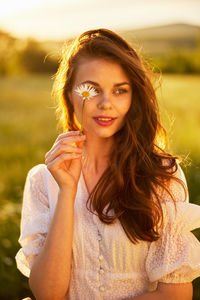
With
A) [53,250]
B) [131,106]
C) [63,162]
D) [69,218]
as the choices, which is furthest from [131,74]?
[53,250]

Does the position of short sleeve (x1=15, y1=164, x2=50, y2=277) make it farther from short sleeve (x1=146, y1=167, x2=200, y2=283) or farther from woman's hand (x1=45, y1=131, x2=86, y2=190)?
short sleeve (x1=146, y1=167, x2=200, y2=283)

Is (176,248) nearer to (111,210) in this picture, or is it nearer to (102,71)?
(111,210)

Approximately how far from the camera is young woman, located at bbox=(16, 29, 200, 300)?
2232 mm

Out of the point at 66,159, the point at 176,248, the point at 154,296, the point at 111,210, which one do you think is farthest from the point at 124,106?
the point at 154,296

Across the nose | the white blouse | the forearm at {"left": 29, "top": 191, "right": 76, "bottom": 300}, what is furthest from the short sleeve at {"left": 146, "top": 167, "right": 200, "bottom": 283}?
the nose

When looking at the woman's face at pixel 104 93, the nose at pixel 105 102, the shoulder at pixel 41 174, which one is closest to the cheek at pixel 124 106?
the woman's face at pixel 104 93

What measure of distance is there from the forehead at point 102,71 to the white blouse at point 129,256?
71 centimetres

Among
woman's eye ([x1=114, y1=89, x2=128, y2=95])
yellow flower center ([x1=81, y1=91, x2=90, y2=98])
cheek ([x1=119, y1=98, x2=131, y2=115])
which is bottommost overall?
cheek ([x1=119, y1=98, x2=131, y2=115])

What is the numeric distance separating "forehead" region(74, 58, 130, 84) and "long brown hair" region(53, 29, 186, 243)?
0.10ft

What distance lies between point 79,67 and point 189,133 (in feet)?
20.4

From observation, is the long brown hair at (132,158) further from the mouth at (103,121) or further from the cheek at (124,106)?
the mouth at (103,121)

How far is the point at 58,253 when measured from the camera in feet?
7.32

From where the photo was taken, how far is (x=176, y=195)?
2.32m

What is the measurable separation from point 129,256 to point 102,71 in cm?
107
